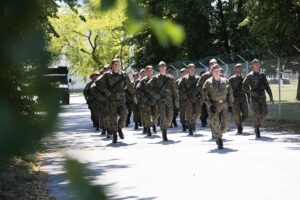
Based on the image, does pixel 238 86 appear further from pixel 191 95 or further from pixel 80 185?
pixel 80 185

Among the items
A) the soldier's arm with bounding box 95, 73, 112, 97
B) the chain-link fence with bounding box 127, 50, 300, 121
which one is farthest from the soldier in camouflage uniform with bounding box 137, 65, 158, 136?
the chain-link fence with bounding box 127, 50, 300, 121

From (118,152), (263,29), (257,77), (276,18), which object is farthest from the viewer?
(263,29)

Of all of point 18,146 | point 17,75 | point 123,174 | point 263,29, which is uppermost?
point 263,29

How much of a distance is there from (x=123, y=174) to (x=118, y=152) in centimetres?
304

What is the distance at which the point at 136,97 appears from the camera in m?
17.2

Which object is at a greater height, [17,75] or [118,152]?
[17,75]

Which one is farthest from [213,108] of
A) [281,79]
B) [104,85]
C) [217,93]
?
[281,79]

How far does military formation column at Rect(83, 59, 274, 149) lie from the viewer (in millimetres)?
11992

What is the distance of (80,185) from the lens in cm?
111

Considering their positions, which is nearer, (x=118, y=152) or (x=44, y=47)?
(x=44, y=47)

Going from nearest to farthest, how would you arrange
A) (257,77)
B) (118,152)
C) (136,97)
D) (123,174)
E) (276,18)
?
(123,174) → (118,152) → (257,77) → (136,97) → (276,18)

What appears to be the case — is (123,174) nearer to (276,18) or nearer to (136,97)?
(136,97)

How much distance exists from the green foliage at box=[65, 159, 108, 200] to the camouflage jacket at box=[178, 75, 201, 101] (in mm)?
15116

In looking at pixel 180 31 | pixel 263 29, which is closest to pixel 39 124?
pixel 180 31
